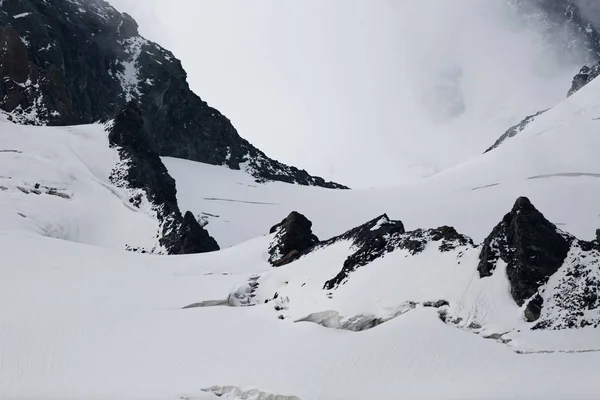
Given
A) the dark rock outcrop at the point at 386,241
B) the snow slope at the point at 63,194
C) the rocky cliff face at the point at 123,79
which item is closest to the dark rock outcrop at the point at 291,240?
the dark rock outcrop at the point at 386,241

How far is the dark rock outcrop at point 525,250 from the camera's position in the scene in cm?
1353

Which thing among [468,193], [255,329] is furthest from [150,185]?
[255,329]

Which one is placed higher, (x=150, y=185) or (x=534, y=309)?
(x=150, y=185)

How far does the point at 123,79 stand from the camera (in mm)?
76312

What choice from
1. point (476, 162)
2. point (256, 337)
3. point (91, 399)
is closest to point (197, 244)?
point (256, 337)

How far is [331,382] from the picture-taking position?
12.1m

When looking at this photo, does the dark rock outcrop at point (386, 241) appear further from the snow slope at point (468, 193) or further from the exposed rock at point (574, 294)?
the snow slope at point (468, 193)

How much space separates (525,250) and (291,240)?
1562 cm

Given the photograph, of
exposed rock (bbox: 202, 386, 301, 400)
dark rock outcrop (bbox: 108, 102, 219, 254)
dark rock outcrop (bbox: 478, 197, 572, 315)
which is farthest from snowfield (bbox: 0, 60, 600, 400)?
dark rock outcrop (bbox: 108, 102, 219, 254)

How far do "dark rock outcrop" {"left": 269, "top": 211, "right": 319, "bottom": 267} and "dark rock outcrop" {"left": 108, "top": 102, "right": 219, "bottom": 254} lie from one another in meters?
7.02

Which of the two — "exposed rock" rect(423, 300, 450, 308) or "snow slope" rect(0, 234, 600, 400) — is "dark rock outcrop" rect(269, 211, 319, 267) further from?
"exposed rock" rect(423, 300, 450, 308)

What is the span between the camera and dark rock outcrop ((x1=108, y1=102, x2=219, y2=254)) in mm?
34594

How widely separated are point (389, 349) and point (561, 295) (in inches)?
165

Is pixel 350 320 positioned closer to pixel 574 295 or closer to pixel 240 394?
pixel 240 394
